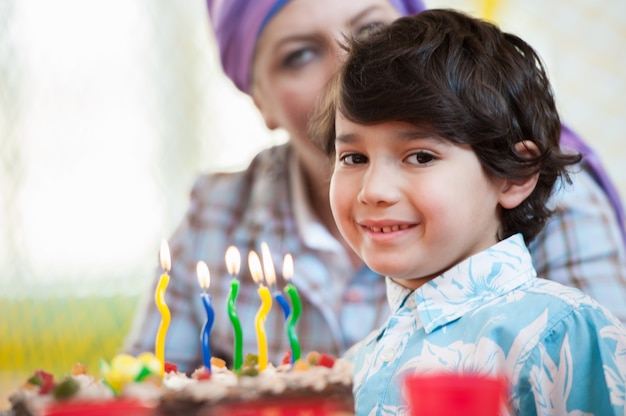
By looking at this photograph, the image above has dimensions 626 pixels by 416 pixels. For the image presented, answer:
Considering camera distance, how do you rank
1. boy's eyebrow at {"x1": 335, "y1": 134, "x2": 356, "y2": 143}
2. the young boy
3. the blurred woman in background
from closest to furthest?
the young boy → boy's eyebrow at {"x1": 335, "y1": 134, "x2": 356, "y2": 143} → the blurred woman in background

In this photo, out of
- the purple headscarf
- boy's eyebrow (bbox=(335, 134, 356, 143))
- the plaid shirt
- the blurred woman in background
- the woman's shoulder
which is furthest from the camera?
the woman's shoulder

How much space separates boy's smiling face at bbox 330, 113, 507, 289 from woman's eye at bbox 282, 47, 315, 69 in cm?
91

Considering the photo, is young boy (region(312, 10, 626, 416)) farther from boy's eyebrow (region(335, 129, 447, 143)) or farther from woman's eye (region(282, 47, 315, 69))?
woman's eye (region(282, 47, 315, 69))

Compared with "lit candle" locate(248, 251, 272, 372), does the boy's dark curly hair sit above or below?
above

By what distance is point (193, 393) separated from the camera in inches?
29.1

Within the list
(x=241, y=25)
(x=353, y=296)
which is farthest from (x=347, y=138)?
(x=241, y=25)

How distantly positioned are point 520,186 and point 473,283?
162mm

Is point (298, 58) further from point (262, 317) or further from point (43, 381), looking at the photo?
point (43, 381)

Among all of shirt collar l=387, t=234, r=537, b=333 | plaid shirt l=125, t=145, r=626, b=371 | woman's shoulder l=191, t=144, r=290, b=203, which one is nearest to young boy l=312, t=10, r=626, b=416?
shirt collar l=387, t=234, r=537, b=333

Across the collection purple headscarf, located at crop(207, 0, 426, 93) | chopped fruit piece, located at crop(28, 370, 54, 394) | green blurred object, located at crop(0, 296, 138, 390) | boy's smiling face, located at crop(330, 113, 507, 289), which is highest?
purple headscarf, located at crop(207, 0, 426, 93)

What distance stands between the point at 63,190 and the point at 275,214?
84 centimetres

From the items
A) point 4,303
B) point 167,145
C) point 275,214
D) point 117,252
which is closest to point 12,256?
point 4,303

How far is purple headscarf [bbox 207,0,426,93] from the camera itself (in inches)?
78.9

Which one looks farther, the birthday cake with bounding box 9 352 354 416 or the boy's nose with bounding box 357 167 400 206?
the boy's nose with bounding box 357 167 400 206
